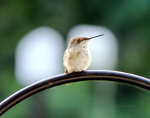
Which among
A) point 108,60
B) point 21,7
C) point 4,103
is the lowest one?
point 4,103

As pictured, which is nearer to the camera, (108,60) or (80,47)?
(80,47)

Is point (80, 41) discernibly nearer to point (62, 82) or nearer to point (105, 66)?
point (62, 82)

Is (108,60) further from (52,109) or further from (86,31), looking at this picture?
(52,109)

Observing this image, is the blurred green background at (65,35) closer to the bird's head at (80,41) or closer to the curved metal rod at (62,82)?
the bird's head at (80,41)

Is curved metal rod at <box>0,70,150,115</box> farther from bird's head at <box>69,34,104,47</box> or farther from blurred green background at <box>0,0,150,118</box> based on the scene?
blurred green background at <box>0,0,150,118</box>

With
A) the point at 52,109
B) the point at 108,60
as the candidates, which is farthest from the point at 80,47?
the point at 108,60

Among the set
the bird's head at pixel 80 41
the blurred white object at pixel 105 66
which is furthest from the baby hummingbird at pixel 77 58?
the blurred white object at pixel 105 66

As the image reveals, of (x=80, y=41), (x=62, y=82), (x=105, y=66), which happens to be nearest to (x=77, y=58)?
(x=80, y=41)

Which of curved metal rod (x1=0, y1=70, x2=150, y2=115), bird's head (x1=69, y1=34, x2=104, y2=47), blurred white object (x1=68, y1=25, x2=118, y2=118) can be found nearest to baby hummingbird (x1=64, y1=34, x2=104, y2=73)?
bird's head (x1=69, y1=34, x2=104, y2=47)
